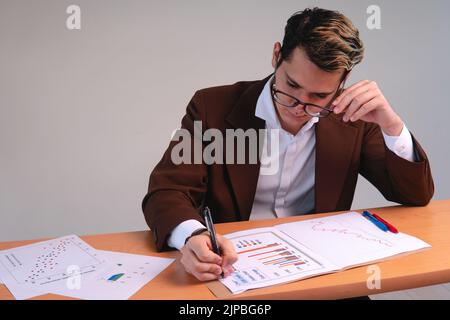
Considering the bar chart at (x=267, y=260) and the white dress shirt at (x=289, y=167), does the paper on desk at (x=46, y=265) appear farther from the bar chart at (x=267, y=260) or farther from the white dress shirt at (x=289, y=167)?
the white dress shirt at (x=289, y=167)

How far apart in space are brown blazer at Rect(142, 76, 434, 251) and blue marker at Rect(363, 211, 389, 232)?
0.17m

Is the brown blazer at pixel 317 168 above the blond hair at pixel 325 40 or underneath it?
underneath

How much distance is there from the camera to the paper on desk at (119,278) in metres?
0.95

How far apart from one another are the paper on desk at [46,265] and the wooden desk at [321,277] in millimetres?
27

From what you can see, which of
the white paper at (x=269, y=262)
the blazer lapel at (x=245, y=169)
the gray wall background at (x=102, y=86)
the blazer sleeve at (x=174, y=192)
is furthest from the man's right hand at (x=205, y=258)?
the gray wall background at (x=102, y=86)

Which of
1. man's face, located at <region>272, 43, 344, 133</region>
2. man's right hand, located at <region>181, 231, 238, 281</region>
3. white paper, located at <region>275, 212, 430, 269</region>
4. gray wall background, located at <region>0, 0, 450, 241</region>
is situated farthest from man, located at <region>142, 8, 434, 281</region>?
gray wall background, located at <region>0, 0, 450, 241</region>

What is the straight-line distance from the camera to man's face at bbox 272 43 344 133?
128cm

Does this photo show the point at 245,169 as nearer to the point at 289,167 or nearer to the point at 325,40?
the point at 289,167

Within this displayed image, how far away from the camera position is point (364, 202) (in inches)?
124

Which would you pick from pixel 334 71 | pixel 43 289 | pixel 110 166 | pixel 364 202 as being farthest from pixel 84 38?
pixel 364 202

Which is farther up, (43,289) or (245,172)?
(245,172)
